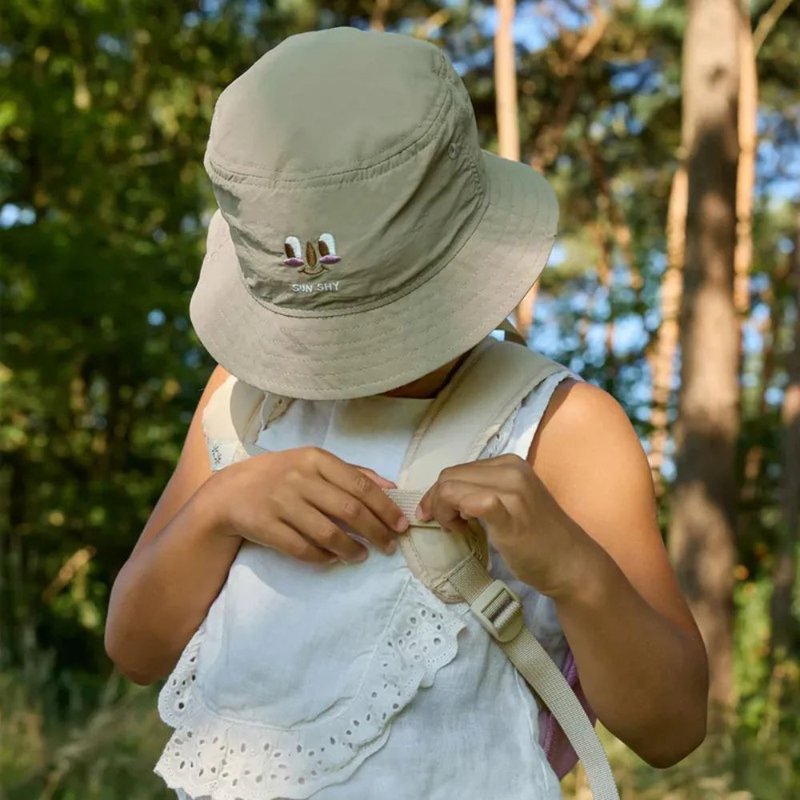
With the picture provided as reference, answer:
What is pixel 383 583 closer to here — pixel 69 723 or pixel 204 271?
pixel 204 271

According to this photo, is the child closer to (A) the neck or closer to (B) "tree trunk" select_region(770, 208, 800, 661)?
(A) the neck

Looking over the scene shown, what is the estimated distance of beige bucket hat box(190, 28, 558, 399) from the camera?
130 centimetres

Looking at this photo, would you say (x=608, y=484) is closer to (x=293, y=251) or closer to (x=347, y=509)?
(x=347, y=509)

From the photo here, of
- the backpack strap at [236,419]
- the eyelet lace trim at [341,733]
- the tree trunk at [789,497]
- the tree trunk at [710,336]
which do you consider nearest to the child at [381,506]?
the eyelet lace trim at [341,733]

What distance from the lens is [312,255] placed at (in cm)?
132

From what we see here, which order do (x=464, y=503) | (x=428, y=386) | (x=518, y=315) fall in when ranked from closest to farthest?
(x=464, y=503)
(x=428, y=386)
(x=518, y=315)

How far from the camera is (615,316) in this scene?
295 inches

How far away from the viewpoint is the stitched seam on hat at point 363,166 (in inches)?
50.9

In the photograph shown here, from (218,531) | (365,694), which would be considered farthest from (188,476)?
(365,694)

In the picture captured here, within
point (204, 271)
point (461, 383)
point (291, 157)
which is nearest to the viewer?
point (291, 157)

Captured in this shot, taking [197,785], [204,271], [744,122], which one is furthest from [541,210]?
[744,122]

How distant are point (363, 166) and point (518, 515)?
0.41 metres

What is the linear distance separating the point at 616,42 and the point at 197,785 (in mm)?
17241

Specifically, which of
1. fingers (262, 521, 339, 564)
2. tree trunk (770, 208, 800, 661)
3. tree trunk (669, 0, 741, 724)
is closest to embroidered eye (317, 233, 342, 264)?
fingers (262, 521, 339, 564)
